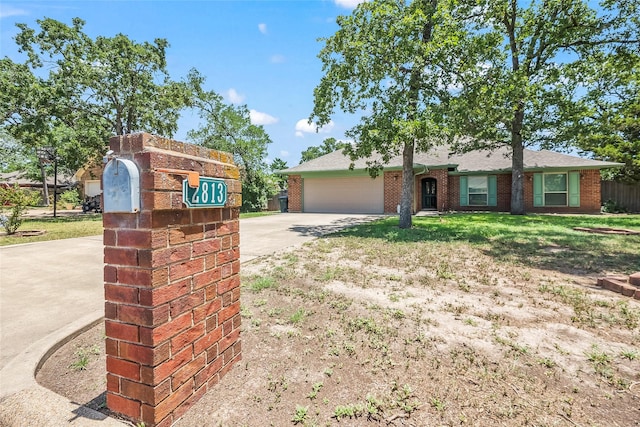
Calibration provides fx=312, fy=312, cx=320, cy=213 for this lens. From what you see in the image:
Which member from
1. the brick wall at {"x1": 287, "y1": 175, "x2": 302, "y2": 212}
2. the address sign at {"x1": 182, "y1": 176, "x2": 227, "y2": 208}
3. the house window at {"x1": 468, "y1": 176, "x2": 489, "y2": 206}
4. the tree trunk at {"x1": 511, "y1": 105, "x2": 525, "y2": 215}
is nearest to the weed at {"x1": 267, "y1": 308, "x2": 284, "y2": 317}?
the address sign at {"x1": 182, "y1": 176, "x2": 227, "y2": 208}

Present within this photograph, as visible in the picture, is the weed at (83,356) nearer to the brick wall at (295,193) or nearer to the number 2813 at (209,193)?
the number 2813 at (209,193)

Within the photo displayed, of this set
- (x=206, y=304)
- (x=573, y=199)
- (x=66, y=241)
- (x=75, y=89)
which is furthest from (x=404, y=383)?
(x=75, y=89)

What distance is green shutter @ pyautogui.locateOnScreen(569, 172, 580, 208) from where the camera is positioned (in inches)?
667

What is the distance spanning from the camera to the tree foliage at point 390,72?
891 cm

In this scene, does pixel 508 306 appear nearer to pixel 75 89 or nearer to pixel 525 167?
pixel 525 167

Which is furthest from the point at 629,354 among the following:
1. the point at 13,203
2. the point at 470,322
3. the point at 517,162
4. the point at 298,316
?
the point at 517,162

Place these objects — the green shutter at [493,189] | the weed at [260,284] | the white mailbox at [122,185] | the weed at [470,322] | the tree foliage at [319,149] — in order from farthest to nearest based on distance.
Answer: the tree foliage at [319,149]
the green shutter at [493,189]
the weed at [260,284]
the weed at [470,322]
the white mailbox at [122,185]

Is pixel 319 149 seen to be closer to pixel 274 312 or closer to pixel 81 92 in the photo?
pixel 81 92

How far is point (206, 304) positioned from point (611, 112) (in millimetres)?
24178

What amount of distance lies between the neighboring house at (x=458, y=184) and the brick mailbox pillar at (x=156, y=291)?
15.3m

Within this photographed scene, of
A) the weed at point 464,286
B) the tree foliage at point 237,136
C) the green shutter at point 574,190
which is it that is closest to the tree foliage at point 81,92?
the tree foliage at point 237,136

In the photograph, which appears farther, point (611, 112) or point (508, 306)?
point (611, 112)

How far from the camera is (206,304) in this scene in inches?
77.4

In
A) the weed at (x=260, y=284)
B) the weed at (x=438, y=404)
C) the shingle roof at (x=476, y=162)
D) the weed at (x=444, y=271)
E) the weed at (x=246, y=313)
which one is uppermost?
the shingle roof at (x=476, y=162)
